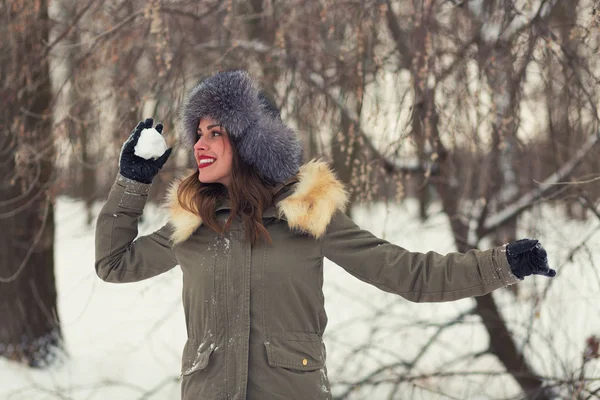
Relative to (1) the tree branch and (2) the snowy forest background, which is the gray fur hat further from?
(1) the tree branch

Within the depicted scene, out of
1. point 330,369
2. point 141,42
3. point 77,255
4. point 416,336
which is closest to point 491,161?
point 416,336

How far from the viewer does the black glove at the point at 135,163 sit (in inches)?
93.7

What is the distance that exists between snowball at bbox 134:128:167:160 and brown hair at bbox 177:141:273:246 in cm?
16

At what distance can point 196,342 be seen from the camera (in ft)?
7.47

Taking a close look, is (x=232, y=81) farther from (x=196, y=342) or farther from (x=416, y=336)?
(x=416, y=336)

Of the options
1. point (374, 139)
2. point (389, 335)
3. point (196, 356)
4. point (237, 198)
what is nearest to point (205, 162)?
point (237, 198)

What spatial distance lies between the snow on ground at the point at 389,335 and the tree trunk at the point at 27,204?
9.0 inches

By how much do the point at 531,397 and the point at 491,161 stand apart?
1.43 m

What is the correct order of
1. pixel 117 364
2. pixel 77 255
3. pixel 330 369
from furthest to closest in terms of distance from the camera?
pixel 77 255 → pixel 117 364 → pixel 330 369

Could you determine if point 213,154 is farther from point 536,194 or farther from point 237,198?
point 536,194

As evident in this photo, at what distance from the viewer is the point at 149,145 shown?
2357 mm

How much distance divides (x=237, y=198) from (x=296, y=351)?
19.7 inches

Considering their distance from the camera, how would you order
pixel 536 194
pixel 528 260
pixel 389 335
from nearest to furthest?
pixel 528 260, pixel 536 194, pixel 389 335

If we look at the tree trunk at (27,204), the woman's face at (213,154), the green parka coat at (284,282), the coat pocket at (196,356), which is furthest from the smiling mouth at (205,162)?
the tree trunk at (27,204)
